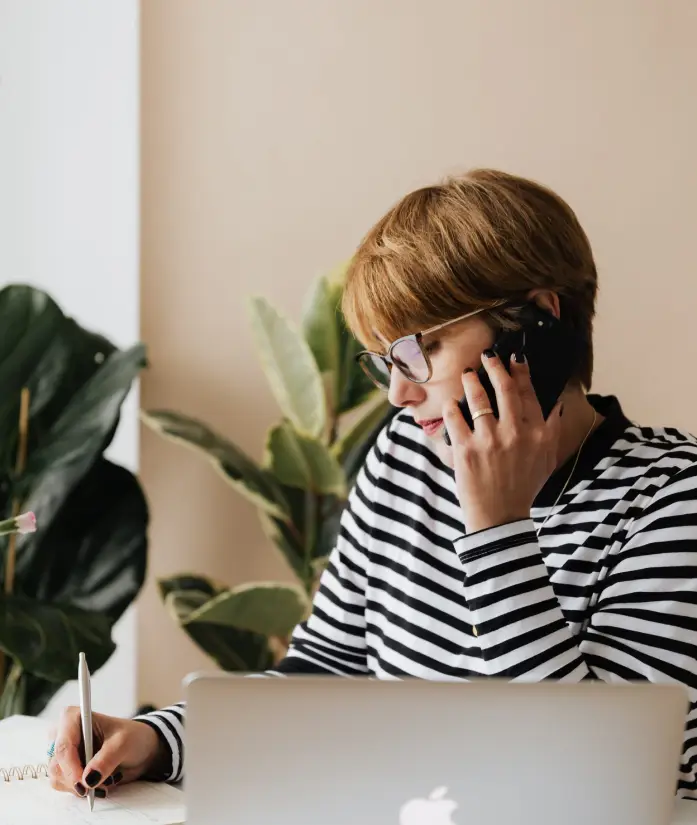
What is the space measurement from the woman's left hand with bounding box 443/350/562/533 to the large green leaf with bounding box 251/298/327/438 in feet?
2.46

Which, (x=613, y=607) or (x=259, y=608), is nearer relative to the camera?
(x=613, y=607)

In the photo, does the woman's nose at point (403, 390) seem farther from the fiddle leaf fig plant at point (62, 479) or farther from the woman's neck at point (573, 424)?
the fiddle leaf fig plant at point (62, 479)

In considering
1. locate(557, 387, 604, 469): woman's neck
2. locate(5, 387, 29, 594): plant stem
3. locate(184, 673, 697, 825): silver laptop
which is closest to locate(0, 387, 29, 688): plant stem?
locate(5, 387, 29, 594): plant stem

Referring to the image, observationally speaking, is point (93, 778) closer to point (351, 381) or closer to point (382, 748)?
point (382, 748)

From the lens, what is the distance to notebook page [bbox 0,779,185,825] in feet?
3.02

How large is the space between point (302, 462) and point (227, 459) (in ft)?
0.48

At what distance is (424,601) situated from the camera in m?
1.33

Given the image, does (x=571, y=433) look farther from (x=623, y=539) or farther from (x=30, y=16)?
(x=30, y=16)

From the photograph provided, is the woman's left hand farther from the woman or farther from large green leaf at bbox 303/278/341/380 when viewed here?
large green leaf at bbox 303/278/341/380

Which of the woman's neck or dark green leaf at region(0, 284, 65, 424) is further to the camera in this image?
dark green leaf at region(0, 284, 65, 424)

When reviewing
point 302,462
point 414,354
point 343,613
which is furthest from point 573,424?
point 302,462

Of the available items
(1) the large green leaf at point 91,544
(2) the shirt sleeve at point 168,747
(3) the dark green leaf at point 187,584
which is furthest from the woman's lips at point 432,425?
(3) the dark green leaf at point 187,584

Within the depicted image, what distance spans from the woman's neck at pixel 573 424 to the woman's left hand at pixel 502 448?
0.08m

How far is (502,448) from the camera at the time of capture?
116 cm
